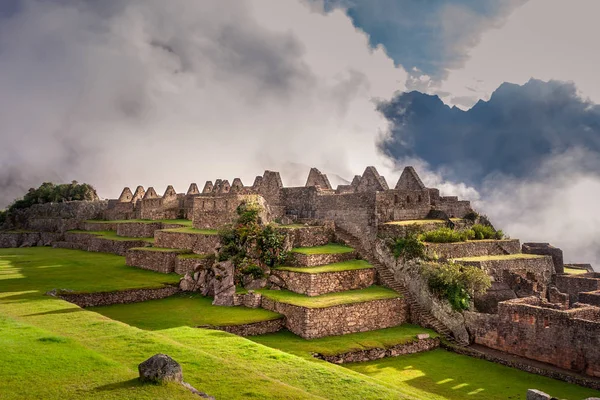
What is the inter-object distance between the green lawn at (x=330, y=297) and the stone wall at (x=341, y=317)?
0.25 m

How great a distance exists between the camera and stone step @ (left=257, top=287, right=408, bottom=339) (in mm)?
21609

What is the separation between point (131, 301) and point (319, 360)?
1196 centimetres

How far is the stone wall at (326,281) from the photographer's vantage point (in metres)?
24.2

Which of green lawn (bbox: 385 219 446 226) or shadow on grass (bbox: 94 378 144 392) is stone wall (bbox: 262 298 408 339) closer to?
green lawn (bbox: 385 219 446 226)

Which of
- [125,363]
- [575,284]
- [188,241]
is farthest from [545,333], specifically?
[188,241]

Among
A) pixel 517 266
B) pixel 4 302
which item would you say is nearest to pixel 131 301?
pixel 4 302

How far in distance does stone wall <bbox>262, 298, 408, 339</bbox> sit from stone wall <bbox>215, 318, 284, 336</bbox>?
0.48 meters

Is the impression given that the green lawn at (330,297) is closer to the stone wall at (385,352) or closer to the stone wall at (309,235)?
the stone wall at (385,352)

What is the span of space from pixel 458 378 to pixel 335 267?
9.21 meters

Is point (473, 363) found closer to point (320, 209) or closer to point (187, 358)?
point (187, 358)

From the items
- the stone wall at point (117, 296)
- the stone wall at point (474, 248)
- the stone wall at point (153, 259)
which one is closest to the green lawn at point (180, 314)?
the stone wall at point (117, 296)

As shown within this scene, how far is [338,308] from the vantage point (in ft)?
72.6

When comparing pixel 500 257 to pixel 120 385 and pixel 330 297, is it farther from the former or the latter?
pixel 120 385

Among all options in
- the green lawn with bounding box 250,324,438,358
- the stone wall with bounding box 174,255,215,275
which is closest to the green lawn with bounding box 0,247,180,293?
the stone wall with bounding box 174,255,215,275
